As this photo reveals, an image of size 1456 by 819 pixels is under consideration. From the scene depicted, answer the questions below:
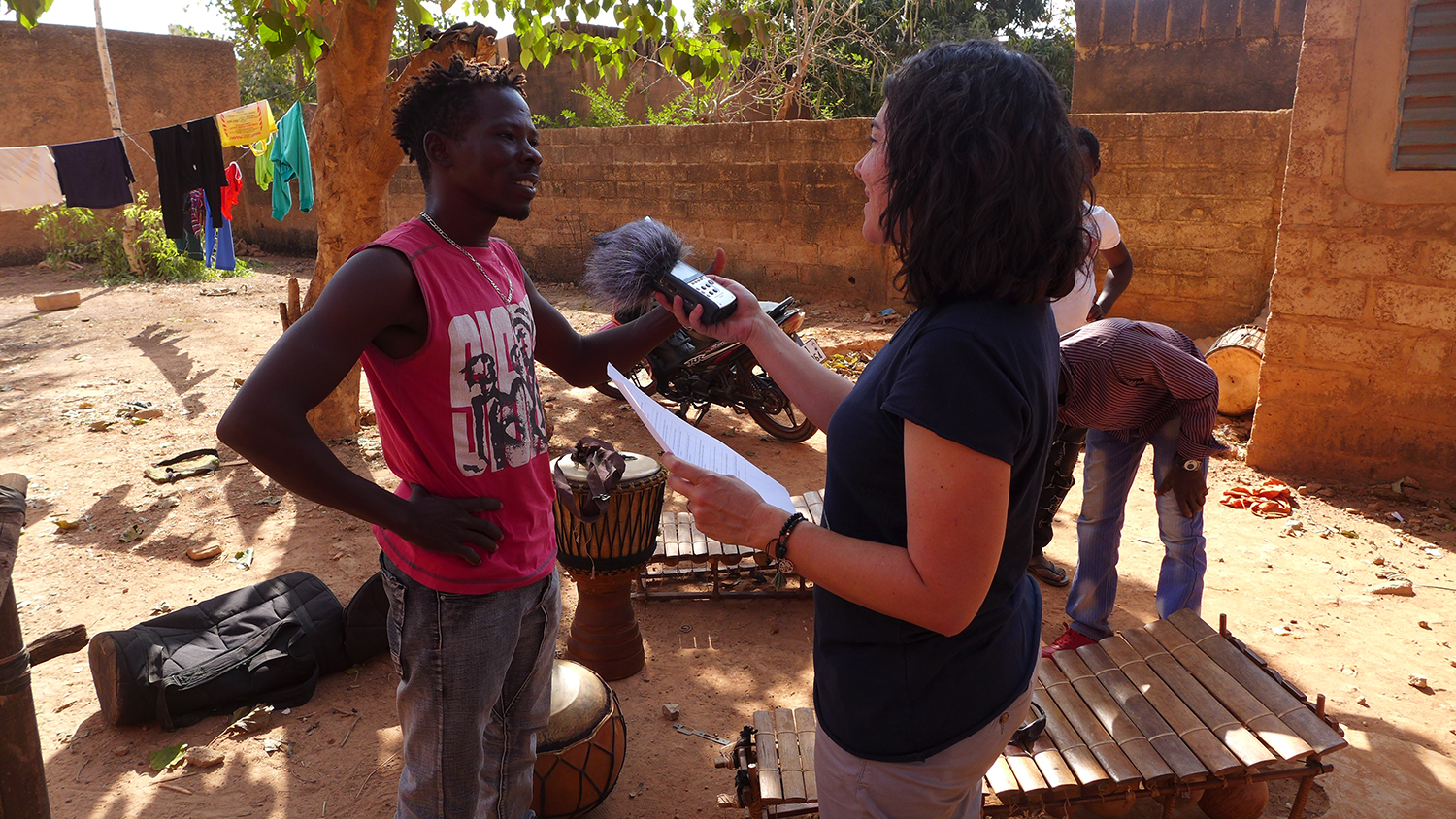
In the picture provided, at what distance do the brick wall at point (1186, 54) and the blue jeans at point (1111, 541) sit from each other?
667 cm

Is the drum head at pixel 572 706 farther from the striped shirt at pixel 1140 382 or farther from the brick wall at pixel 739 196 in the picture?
the brick wall at pixel 739 196

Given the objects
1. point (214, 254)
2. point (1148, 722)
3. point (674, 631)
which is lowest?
point (674, 631)

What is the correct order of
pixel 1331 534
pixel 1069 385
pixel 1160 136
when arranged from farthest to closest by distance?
1. pixel 1160 136
2. pixel 1331 534
3. pixel 1069 385

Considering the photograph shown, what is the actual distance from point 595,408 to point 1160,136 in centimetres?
509

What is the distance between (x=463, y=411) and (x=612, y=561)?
5.99 ft

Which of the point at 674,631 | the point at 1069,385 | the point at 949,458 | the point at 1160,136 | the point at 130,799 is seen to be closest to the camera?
the point at 949,458

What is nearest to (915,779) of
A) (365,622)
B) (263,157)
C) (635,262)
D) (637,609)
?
(635,262)

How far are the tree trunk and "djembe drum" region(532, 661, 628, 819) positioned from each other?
3639 millimetres

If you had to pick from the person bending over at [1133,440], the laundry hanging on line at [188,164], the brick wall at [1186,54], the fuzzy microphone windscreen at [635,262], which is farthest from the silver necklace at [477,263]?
the laundry hanging on line at [188,164]

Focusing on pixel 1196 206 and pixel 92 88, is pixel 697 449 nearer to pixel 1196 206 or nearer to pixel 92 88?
pixel 1196 206

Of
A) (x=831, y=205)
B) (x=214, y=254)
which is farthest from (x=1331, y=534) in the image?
(x=214, y=254)

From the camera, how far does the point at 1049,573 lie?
169 inches

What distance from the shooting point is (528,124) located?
2.01 metres

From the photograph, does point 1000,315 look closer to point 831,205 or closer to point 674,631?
point 674,631
